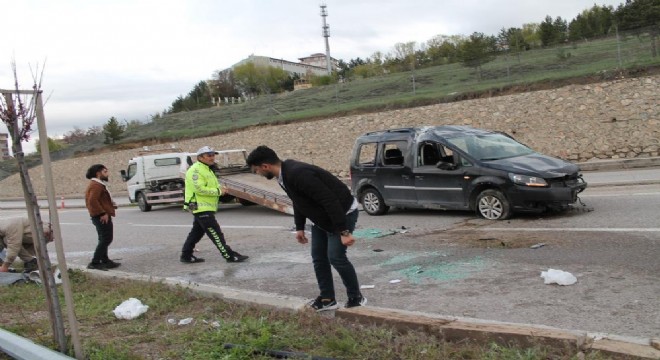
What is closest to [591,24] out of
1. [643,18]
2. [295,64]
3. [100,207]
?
[643,18]

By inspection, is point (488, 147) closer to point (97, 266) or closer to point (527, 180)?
point (527, 180)

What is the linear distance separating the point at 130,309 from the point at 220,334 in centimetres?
Result: 158

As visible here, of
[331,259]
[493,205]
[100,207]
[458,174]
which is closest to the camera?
[331,259]

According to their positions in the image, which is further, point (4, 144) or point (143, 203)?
point (143, 203)

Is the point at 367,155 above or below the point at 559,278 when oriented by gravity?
above

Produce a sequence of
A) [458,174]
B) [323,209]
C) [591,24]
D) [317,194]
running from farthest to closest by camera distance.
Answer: [591,24] → [458,174] → [323,209] → [317,194]

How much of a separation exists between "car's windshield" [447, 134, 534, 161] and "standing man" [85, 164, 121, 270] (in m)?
6.25

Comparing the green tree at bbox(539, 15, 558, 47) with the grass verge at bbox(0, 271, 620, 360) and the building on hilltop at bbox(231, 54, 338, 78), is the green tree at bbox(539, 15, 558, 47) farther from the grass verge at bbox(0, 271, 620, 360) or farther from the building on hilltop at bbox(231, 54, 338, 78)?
the building on hilltop at bbox(231, 54, 338, 78)

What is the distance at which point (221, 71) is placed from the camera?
84.5 m

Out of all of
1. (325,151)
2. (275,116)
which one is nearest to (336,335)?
(325,151)

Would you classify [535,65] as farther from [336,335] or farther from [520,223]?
[336,335]

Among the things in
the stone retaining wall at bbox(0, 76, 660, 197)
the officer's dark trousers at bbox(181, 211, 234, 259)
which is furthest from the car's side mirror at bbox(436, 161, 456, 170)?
Answer: the stone retaining wall at bbox(0, 76, 660, 197)

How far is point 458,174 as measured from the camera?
10820 mm

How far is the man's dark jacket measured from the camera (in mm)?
5062
